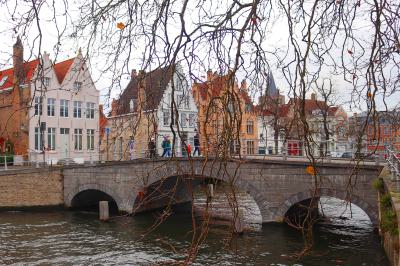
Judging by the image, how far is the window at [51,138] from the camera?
33719mm

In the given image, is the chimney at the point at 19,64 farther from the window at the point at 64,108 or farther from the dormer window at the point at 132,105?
the window at the point at 64,108

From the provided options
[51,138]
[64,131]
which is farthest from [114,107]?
[64,131]

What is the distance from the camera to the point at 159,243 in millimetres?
15562

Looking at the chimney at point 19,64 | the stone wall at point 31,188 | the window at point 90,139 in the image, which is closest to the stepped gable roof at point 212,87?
the chimney at point 19,64

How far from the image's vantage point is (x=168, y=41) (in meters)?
2.84

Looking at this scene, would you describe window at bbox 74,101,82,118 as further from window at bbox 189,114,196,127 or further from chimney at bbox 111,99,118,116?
chimney at bbox 111,99,118,116

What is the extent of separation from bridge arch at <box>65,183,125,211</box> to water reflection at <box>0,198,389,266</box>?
7.92 ft

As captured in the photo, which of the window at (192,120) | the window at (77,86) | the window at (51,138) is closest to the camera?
the window at (77,86)

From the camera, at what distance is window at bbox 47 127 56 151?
111ft

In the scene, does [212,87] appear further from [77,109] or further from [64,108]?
[77,109]

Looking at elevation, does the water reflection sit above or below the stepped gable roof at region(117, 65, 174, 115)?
below

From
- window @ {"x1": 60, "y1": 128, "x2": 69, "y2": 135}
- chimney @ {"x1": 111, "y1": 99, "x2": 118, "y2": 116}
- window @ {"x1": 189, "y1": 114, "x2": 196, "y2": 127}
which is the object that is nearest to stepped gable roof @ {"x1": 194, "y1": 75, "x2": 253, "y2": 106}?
chimney @ {"x1": 111, "y1": 99, "x2": 118, "y2": 116}

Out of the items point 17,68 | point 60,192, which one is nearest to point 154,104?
point 17,68

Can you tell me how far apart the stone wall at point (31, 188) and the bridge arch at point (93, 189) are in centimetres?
57
